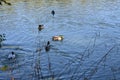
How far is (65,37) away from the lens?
65.7 feet

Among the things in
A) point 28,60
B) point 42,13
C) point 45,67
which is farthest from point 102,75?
point 42,13

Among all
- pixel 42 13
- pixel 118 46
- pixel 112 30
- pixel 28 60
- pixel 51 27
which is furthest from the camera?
pixel 42 13

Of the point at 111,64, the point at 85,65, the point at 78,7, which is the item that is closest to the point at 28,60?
the point at 85,65

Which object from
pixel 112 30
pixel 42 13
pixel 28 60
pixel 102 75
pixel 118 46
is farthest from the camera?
pixel 42 13

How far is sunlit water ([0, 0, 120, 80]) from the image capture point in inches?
518

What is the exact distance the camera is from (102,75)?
12.9m

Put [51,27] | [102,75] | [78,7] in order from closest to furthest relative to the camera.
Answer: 1. [102,75]
2. [51,27]
3. [78,7]

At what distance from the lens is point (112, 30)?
2069cm

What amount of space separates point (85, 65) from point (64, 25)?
30.7ft

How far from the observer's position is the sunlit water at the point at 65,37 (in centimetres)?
1316

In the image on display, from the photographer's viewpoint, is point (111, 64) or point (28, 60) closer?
point (111, 64)

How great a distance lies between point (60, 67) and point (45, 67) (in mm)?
667

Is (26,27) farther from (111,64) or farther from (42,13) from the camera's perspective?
(111,64)

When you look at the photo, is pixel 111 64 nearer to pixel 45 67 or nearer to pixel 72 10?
pixel 45 67
